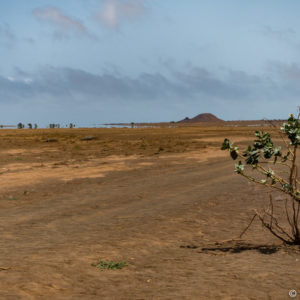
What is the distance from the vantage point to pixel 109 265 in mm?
6348

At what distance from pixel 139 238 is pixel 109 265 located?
6.14 feet

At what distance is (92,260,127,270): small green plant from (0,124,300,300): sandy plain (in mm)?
118

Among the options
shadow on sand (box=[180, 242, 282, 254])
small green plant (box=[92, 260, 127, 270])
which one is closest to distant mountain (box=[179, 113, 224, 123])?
shadow on sand (box=[180, 242, 282, 254])

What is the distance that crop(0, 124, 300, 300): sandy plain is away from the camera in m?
5.39

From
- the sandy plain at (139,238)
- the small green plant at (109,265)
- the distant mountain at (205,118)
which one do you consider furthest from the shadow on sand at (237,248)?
the distant mountain at (205,118)

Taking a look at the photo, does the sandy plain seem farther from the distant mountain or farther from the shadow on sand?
the distant mountain

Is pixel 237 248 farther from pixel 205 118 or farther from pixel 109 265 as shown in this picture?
pixel 205 118

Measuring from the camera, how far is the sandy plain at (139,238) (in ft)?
17.7

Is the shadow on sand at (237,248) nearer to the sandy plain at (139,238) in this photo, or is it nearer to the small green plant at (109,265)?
the sandy plain at (139,238)

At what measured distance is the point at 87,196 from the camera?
1295 centimetres

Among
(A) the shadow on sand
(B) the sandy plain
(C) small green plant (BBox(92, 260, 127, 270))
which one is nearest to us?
(B) the sandy plain

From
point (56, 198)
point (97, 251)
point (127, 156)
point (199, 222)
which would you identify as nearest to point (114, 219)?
point (199, 222)

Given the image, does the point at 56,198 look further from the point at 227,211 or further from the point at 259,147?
the point at 259,147

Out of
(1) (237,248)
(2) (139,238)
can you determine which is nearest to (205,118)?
(2) (139,238)
